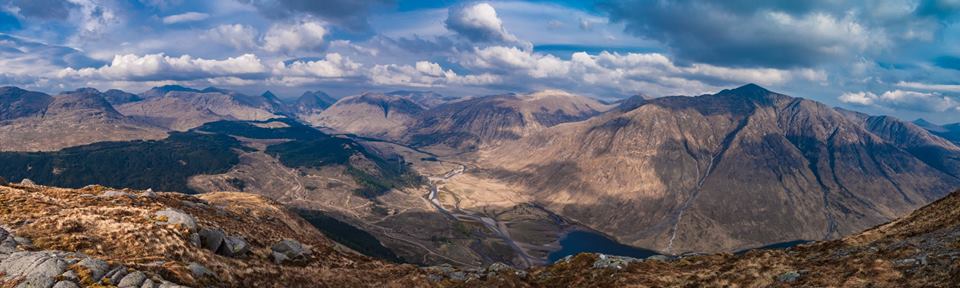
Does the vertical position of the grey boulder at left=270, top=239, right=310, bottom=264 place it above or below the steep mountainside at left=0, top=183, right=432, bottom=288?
below

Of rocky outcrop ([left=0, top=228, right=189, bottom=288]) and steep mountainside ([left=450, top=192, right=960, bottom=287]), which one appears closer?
rocky outcrop ([left=0, top=228, right=189, bottom=288])

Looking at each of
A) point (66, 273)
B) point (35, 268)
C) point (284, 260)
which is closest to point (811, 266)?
point (284, 260)

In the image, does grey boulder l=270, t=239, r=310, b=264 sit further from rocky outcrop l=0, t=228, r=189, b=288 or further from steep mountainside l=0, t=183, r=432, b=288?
rocky outcrop l=0, t=228, r=189, b=288

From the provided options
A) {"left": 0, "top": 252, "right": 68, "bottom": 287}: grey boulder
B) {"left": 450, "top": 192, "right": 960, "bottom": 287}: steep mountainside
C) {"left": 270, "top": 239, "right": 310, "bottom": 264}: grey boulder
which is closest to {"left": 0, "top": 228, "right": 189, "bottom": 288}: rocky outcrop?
{"left": 0, "top": 252, "right": 68, "bottom": 287}: grey boulder

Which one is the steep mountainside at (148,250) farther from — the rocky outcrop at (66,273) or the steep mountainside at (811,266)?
the steep mountainside at (811,266)

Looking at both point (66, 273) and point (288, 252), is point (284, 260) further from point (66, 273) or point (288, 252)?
point (66, 273)

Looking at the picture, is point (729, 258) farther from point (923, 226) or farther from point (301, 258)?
point (301, 258)

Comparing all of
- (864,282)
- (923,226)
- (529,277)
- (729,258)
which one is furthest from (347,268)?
(923,226)

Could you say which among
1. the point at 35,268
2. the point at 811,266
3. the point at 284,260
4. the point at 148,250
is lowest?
the point at 284,260

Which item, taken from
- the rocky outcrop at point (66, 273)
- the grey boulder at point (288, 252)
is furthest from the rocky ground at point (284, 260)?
the grey boulder at point (288, 252)

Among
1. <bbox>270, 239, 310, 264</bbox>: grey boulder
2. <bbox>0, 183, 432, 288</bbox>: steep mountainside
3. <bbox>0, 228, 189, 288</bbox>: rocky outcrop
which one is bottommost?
<bbox>270, 239, 310, 264</bbox>: grey boulder
